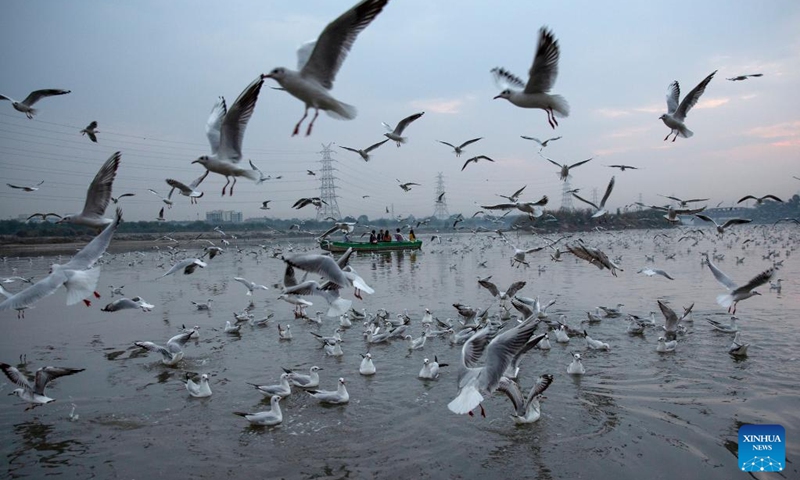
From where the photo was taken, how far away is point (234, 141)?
623 cm

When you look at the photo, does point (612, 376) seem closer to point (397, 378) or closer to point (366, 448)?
point (397, 378)

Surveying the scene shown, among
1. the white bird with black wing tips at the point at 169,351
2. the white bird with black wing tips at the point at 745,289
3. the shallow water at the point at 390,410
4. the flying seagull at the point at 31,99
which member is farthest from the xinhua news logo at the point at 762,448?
the flying seagull at the point at 31,99

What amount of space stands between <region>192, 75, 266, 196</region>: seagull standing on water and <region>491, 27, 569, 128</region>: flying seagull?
3.41 m

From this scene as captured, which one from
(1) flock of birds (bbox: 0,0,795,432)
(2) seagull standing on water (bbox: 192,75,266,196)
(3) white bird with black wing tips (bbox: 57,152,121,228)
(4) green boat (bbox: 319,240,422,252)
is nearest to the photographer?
(1) flock of birds (bbox: 0,0,795,432)

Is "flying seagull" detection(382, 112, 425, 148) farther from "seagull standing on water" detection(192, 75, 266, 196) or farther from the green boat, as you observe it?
the green boat

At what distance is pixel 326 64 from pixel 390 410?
5.22m

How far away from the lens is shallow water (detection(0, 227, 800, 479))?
636 cm

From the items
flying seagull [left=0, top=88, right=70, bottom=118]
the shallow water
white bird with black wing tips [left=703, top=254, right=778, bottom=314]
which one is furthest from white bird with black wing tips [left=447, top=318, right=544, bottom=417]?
→ flying seagull [left=0, top=88, right=70, bottom=118]

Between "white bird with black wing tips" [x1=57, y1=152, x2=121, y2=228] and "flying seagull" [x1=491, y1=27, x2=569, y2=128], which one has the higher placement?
"flying seagull" [x1=491, y1=27, x2=569, y2=128]

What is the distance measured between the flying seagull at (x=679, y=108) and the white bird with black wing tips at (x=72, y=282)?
9.37 meters

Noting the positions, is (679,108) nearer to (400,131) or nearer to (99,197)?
(400,131)

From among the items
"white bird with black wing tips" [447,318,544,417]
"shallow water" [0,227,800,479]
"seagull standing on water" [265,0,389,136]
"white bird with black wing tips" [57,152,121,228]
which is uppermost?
"seagull standing on water" [265,0,389,136]

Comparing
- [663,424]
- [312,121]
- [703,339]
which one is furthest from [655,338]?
[312,121]

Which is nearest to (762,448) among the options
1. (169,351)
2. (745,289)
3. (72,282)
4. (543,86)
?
(745,289)
